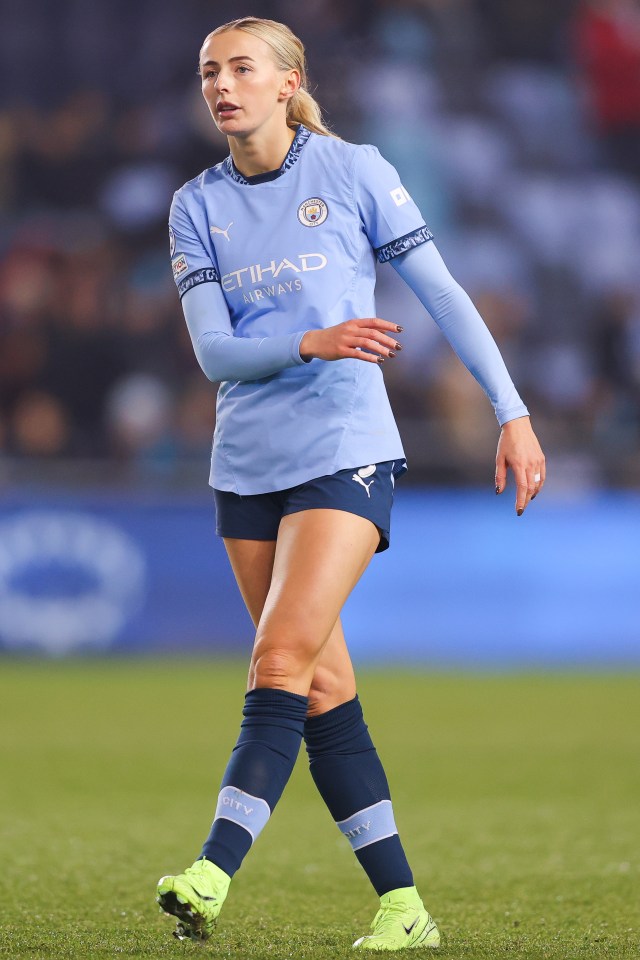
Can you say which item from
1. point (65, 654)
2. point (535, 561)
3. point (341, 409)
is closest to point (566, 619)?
point (535, 561)

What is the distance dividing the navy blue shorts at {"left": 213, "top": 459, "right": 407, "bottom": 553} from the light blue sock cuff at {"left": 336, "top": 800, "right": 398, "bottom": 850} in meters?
0.59

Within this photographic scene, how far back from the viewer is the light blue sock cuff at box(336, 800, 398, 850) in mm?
3238

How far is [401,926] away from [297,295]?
138 cm

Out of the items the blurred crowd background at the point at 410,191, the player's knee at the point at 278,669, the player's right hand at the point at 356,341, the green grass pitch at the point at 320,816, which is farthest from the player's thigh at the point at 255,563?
the blurred crowd background at the point at 410,191

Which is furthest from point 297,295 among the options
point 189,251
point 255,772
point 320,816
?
point 320,816

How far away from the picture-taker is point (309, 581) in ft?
10.00

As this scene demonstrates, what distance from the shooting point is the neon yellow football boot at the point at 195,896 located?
2.74 m

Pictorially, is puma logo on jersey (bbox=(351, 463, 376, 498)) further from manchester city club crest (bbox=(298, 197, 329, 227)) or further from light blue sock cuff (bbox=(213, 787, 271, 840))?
light blue sock cuff (bbox=(213, 787, 271, 840))

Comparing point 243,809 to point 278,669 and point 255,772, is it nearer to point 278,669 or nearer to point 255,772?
point 255,772

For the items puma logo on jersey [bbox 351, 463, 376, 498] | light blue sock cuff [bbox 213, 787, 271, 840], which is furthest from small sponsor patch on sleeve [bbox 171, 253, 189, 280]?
light blue sock cuff [bbox 213, 787, 271, 840]

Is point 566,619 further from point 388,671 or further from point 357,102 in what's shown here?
point 357,102

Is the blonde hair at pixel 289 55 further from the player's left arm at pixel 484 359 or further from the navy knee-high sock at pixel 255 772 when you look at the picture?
the navy knee-high sock at pixel 255 772

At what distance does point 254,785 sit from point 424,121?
38.4 ft

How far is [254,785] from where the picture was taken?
296cm
